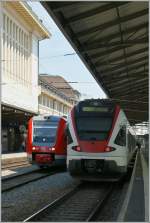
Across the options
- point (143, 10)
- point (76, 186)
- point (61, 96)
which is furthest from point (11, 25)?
point (143, 10)

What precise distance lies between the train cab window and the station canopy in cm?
235

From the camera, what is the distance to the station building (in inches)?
1954

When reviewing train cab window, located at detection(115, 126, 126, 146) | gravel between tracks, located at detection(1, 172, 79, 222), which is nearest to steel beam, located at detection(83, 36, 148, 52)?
train cab window, located at detection(115, 126, 126, 146)

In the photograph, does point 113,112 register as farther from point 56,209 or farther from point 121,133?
point 56,209

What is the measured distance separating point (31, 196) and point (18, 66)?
4195 cm

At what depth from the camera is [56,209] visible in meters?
12.0

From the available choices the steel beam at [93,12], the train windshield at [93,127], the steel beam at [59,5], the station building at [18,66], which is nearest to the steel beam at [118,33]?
the steel beam at [93,12]

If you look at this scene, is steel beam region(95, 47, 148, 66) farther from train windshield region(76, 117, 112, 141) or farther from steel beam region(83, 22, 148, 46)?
steel beam region(83, 22, 148, 46)

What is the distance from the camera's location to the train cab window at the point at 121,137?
53.2 ft

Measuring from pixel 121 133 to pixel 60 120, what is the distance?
667cm

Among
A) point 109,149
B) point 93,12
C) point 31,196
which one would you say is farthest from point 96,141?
point 93,12

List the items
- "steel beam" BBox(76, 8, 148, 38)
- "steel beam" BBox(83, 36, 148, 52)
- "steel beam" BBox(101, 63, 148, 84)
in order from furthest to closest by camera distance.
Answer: "steel beam" BBox(101, 63, 148, 84)
"steel beam" BBox(83, 36, 148, 52)
"steel beam" BBox(76, 8, 148, 38)

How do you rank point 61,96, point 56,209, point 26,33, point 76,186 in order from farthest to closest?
1. point 61,96
2. point 26,33
3. point 76,186
4. point 56,209

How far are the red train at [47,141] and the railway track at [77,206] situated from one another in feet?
18.1
